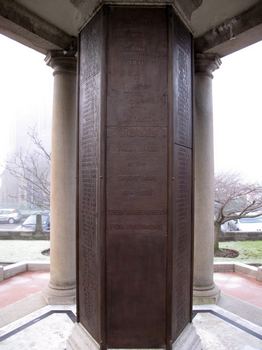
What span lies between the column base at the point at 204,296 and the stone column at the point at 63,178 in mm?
2412

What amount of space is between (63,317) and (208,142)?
4.27 m

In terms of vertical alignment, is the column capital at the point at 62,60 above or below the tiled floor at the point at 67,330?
above

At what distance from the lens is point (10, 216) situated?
67.5 ft

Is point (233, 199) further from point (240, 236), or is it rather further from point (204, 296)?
point (204, 296)

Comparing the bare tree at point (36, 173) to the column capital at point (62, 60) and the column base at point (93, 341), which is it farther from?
the column base at point (93, 341)

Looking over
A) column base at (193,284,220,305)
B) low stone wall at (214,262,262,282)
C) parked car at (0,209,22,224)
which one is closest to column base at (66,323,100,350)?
column base at (193,284,220,305)

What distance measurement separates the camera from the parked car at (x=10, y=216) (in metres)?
20.4

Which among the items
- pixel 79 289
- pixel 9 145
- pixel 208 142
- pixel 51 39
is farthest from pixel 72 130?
pixel 9 145

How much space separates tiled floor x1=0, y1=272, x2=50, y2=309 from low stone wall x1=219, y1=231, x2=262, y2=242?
10.1 metres

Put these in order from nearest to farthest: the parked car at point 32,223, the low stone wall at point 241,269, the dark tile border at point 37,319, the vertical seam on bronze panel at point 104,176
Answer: the vertical seam on bronze panel at point 104,176
the dark tile border at point 37,319
the low stone wall at point 241,269
the parked car at point 32,223

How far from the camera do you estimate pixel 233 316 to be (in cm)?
550

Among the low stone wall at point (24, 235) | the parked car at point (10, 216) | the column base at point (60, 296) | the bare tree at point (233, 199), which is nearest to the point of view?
the column base at point (60, 296)

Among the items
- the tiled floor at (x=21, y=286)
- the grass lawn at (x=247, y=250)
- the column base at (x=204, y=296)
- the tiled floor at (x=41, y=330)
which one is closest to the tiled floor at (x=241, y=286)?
the column base at (x=204, y=296)

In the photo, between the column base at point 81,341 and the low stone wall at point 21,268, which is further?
the low stone wall at point 21,268
